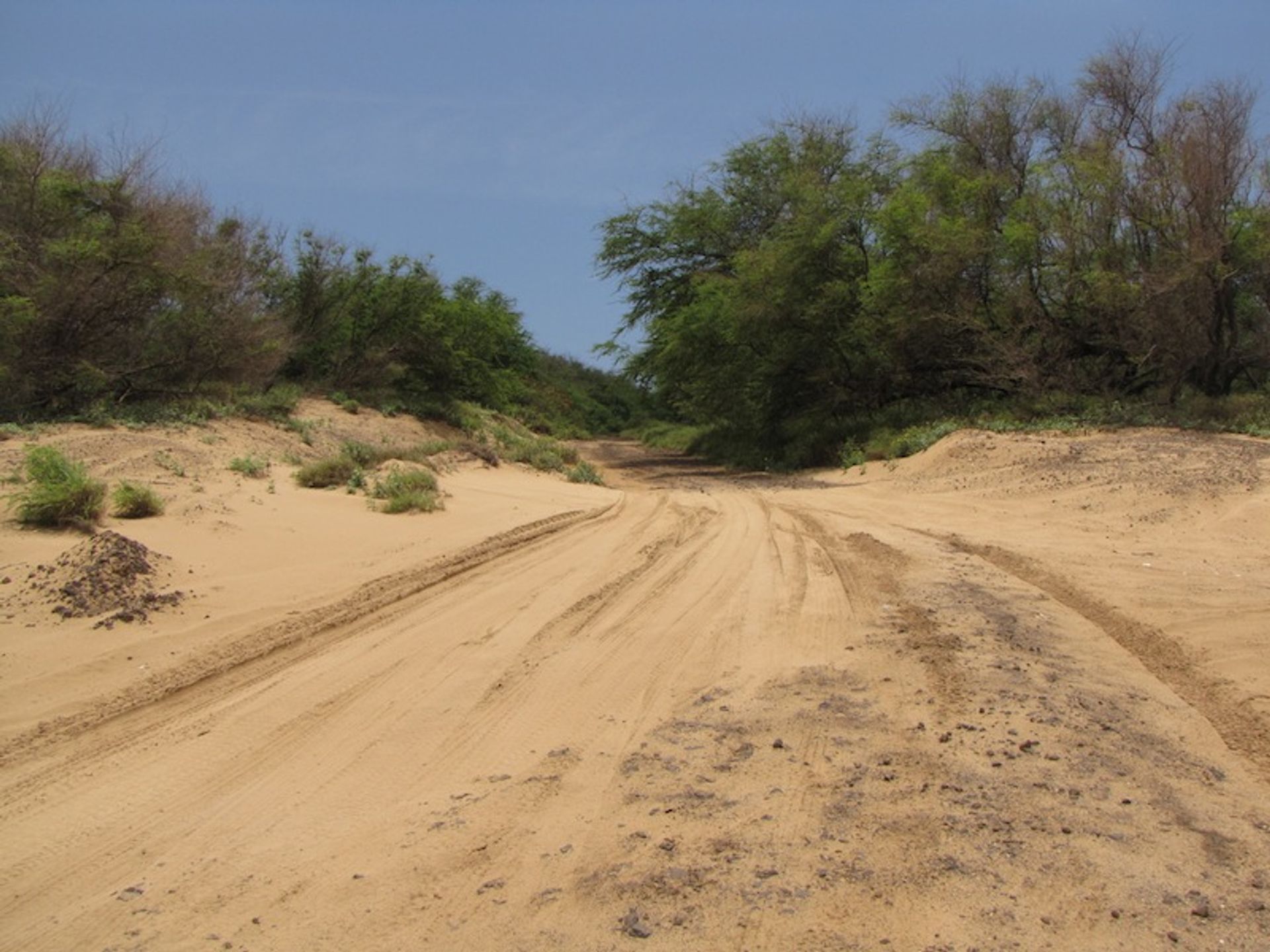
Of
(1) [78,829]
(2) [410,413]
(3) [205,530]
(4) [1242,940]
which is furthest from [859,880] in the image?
(2) [410,413]

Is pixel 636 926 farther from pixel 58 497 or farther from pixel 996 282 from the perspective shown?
pixel 996 282

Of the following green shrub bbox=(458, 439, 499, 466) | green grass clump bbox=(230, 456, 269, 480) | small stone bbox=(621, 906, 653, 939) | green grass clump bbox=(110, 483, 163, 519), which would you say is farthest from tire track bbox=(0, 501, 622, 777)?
green shrub bbox=(458, 439, 499, 466)

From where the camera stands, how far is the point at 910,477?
1681cm

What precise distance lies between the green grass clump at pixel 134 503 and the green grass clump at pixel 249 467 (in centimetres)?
276

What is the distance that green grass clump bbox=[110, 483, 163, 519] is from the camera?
354 inches

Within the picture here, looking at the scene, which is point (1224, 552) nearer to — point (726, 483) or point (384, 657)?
point (384, 657)

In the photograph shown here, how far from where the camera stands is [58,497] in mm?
8352

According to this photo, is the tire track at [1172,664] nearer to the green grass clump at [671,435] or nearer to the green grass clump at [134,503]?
the green grass clump at [134,503]

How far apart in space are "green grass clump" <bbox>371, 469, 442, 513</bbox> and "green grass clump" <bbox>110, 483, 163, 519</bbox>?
240 cm

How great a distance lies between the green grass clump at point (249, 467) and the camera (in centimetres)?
1204

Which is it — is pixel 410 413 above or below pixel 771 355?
below

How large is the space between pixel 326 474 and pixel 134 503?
10.3 feet

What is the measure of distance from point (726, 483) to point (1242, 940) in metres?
16.3

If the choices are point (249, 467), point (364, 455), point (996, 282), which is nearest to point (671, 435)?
point (996, 282)
